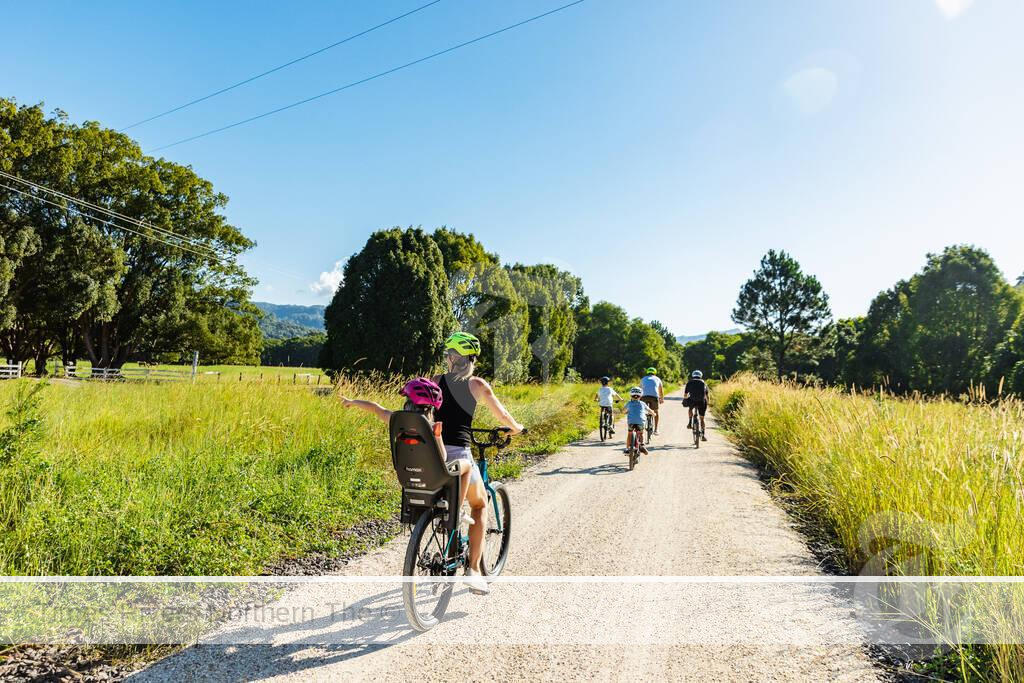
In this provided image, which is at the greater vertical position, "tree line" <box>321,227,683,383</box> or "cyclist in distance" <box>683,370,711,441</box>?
"tree line" <box>321,227,683,383</box>

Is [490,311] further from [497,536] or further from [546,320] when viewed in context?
[497,536]

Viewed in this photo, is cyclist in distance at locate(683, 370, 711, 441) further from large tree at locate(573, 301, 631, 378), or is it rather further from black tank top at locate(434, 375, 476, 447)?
large tree at locate(573, 301, 631, 378)

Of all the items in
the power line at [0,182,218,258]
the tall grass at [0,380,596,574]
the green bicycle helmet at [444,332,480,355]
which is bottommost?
the tall grass at [0,380,596,574]

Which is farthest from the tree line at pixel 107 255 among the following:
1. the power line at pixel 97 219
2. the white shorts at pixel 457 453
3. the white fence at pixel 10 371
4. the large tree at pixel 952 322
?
the large tree at pixel 952 322

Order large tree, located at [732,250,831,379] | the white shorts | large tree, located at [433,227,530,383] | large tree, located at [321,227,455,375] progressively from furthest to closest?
1. large tree, located at [732,250,831,379]
2. large tree, located at [433,227,530,383]
3. large tree, located at [321,227,455,375]
4. the white shorts

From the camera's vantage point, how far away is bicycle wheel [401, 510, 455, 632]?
3.35 meters

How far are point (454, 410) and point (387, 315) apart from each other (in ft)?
67.8

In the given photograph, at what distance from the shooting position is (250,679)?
2.91 metres

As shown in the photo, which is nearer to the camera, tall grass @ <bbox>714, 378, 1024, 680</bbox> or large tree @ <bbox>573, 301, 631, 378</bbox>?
tall grass @ <bbox>714, 378, 1024, 680</bbox>

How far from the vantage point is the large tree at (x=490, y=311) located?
30.5 m

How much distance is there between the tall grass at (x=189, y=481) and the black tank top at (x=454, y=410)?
2.10 m

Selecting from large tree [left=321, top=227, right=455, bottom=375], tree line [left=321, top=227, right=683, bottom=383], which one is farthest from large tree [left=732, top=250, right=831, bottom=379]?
large tree [left=321, top=227, right=455, bottom=375]

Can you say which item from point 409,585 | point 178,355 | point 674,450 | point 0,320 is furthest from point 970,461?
point 178,355

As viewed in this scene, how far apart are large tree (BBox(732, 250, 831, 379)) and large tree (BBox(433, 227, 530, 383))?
38453 millimetres
